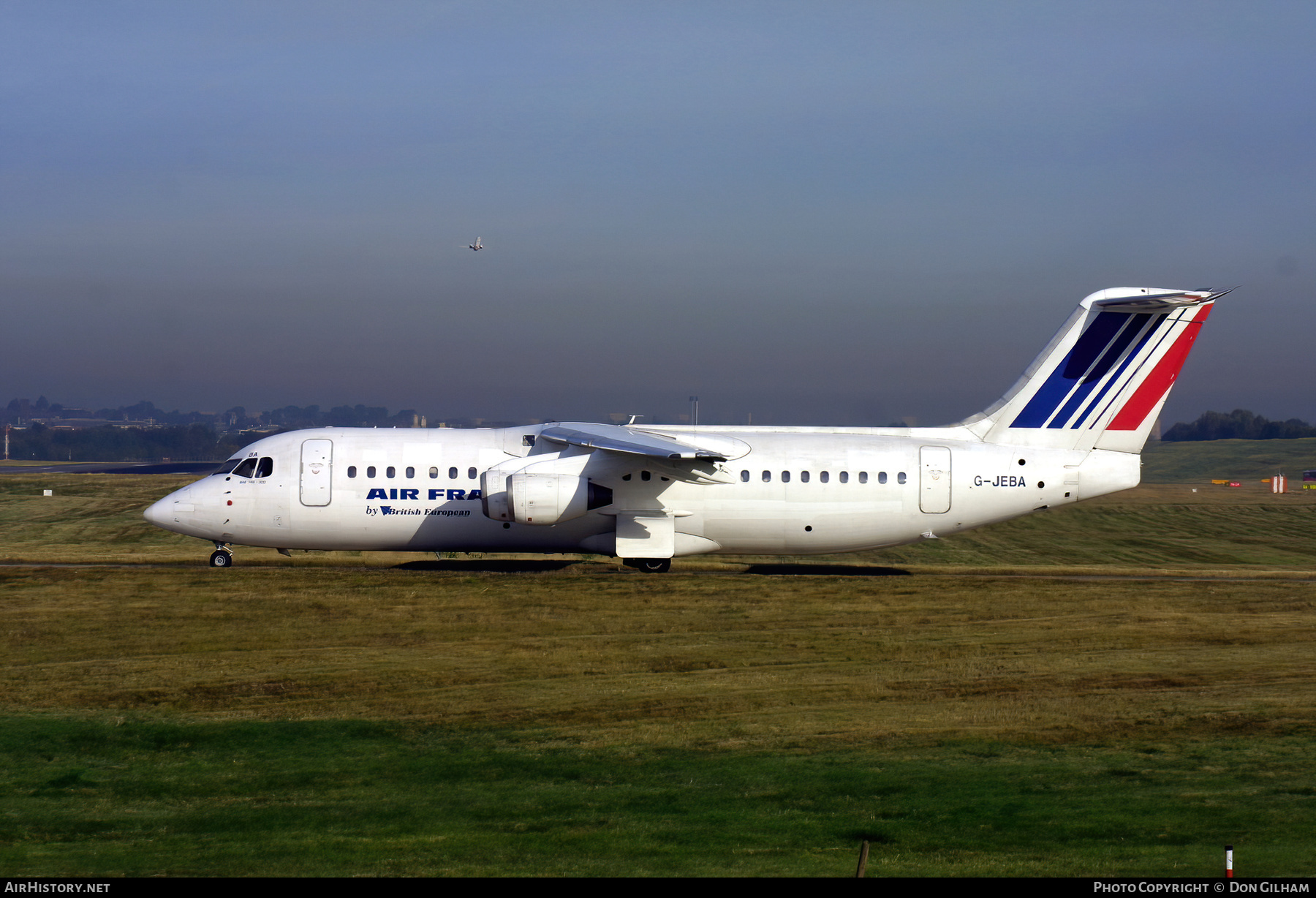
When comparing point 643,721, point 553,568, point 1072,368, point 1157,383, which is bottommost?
point 643,721

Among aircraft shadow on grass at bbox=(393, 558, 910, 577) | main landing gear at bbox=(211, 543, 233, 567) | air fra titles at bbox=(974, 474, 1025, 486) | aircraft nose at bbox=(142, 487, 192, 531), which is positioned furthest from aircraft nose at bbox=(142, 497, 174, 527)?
air fra titles at bbox=(974, 474, 1025, 486)

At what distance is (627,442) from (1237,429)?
181259mm

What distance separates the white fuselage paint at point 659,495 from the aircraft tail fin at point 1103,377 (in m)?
0.66

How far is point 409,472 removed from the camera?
85.2ft

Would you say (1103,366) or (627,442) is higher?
(1103,366)

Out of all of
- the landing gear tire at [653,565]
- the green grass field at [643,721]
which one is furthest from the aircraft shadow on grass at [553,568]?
the landing gear tire at [653,565]

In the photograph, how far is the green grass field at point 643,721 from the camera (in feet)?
32.5

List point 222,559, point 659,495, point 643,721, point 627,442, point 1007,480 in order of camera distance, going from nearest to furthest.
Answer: point 643,721 → point 627,442 → point 659,495 → point 222,559 → point 1007,480

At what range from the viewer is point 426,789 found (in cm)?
1192

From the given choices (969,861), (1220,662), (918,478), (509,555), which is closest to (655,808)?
(969,861)

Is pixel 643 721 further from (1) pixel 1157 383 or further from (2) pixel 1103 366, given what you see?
(1) pixel 1157 383

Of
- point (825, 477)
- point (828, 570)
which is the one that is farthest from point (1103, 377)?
point (828, 570)

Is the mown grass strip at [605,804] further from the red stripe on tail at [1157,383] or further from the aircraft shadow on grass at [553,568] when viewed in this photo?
the red stripe on tail at [1157,383]

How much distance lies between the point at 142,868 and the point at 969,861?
24.1 ft
